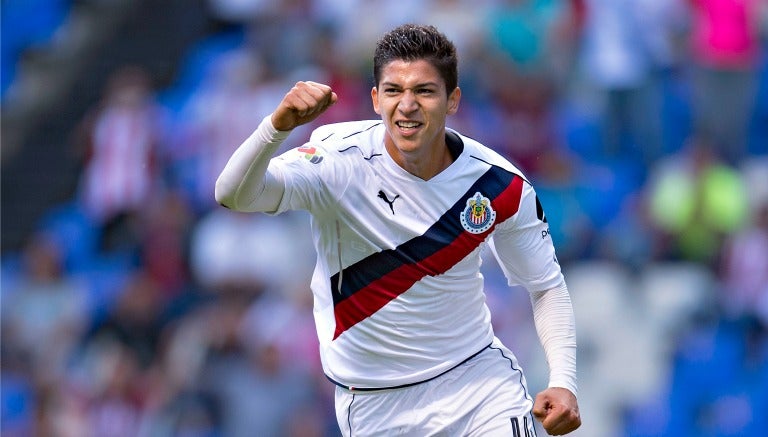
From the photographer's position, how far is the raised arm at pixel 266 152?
4949 millimetres

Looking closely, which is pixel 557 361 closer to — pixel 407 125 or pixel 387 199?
pixel 387 199

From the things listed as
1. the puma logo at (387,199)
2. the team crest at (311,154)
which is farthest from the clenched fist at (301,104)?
the puma logo at (387,199)

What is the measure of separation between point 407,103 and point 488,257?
17.6 ft

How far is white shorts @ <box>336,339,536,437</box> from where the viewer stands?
5645 millimetres

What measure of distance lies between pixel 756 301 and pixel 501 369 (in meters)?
5.31

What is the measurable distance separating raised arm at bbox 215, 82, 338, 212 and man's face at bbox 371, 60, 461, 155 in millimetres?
437

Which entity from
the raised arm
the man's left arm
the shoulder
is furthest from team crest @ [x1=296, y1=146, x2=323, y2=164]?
the man's left arm

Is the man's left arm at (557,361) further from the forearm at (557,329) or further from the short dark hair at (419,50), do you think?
Result: the short dark hair at (419,50)

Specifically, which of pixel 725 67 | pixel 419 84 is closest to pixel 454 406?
pixel 419 84

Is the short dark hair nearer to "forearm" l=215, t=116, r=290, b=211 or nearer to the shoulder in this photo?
the shoulder

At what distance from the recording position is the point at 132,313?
11469mm

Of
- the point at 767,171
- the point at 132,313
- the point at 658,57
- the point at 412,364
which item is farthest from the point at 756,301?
the point at 412,364

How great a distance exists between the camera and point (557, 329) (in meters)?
5.78

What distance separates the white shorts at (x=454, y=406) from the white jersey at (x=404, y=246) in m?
0.06
